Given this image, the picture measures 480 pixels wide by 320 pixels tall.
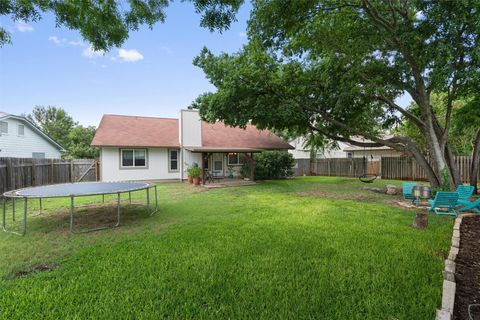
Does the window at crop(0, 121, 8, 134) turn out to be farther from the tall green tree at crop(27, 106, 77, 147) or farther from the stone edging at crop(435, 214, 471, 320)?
the tall green tree at crop(27, 106, 77, 147)

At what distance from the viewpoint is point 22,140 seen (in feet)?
63.8

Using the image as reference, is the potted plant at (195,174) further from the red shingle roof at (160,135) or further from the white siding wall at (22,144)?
the white siding wall at (22,144)

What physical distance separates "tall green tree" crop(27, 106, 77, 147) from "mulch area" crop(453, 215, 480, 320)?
52978mm

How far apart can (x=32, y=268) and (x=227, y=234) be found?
3.25 meters

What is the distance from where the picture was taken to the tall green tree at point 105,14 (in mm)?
4035

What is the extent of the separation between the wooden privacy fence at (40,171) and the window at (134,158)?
2882mm

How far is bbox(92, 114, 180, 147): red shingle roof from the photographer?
1594cm

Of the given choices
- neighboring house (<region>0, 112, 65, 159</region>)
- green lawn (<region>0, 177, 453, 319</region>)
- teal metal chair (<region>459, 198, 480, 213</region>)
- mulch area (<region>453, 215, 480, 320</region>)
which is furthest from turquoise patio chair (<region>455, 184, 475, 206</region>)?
neighboring house (<region>0, 112, 65, 159</region>)

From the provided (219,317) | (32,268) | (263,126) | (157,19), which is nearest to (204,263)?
(219,317)

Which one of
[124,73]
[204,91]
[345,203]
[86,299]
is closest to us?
[86,299]

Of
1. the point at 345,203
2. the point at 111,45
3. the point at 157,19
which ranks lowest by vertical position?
the point at 345,203

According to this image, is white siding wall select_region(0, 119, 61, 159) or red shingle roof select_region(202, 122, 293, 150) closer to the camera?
white siding wall select_region(0, 119, 61, 159)

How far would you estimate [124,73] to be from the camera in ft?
57.7

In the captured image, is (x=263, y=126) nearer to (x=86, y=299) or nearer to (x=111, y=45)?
(x=111, y=45)
